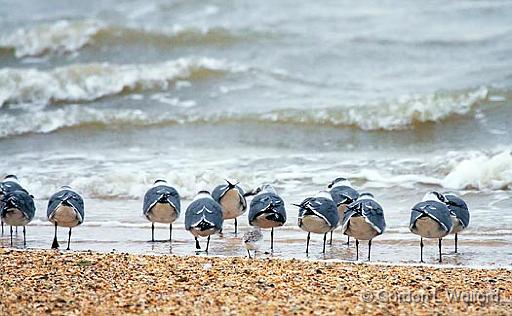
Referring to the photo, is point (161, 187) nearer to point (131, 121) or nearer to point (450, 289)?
point (450, 289)

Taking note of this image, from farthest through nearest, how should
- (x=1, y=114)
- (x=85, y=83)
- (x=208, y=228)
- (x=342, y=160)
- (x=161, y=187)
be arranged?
(x=85, y=83) → (x=1, y=114) → (x=342, y=160) → (x=161, y=187) → (x=208, y=228)

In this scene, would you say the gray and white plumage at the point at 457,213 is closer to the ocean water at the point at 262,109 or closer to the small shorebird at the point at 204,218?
the ocean water at the point at 262,109

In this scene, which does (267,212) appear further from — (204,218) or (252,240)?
(204,218)

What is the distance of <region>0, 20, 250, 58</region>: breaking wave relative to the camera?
17.5 m

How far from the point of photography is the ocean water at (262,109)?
9.45m

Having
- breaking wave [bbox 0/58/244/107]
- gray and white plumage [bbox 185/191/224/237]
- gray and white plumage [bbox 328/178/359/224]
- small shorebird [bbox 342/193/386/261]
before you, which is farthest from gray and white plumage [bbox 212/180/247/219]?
breaking wave [bbox 0/58/244/107]

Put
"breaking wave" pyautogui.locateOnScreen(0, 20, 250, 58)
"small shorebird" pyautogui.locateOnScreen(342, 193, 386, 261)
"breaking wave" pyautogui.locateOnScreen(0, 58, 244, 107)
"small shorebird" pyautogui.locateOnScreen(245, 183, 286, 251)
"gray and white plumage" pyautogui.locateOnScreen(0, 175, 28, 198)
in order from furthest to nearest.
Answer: "breaking wave" pyautogui.locateOnScreen(0, 20, 250, 58) → "breaking wave" pyautogui.locateOnScreen(0, 58, 244, 107) → "gray and white plumage" pyautogui.locateOnScreen(0, 175, 28, 198) → "small shorebird" pyautogui.locateOnScreen(245, 183, 286, 251) → "small shorebird" pyautogui.locateOnScreen(342, 193, 386, 261)

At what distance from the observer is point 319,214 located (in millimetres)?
7555

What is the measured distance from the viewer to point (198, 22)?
59.3 ft

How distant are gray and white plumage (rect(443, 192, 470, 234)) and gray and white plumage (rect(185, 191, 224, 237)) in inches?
69.1

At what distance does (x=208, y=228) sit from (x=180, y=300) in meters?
1.80

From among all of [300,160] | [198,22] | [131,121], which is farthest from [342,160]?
[198,22]

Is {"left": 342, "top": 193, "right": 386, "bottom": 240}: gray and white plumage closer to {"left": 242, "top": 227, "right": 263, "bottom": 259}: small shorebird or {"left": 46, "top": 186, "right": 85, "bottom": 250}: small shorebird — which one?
{"left": 242, "top": 227, "right": 263, "bottom": 259}: small shorebird

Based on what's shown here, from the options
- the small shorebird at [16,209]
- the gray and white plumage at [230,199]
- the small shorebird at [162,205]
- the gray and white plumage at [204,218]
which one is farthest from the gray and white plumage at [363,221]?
the small shorebird at [16,209]
